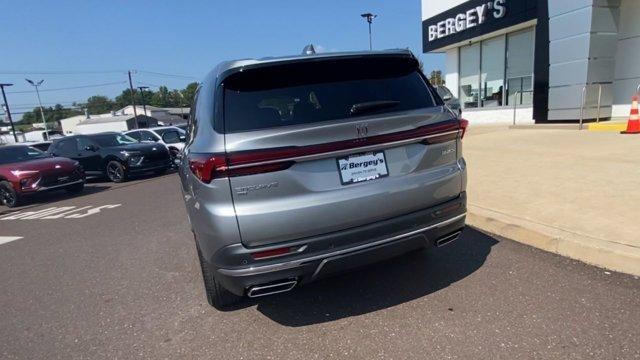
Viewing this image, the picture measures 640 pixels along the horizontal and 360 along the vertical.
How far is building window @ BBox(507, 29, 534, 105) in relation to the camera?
642 inches

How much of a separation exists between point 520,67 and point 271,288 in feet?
56.4

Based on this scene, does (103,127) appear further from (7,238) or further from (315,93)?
(315,93)

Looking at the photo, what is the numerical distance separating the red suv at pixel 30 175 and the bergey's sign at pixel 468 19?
15.5 m

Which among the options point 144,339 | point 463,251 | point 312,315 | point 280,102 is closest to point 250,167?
point 280,102

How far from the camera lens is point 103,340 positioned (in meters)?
3.15

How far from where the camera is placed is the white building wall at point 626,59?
1266 cm

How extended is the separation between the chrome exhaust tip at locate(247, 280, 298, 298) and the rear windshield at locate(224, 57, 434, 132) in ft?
3.35

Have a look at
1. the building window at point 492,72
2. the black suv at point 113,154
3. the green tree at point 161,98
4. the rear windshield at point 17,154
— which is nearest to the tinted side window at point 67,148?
the black suv at point 113,154

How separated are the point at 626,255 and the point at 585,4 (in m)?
11.7

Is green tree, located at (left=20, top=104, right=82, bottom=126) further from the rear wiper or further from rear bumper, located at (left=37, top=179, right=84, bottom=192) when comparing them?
the rear wiper

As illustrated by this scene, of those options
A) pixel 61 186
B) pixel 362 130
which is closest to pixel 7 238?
pixel 61 186

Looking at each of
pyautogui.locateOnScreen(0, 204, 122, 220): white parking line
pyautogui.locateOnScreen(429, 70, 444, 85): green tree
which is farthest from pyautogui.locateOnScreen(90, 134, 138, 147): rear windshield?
pyautogui.locateOnScreen(429, 70, 444, 85): green tree

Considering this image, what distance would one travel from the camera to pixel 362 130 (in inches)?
110

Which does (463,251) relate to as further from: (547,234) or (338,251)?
(338,251)
